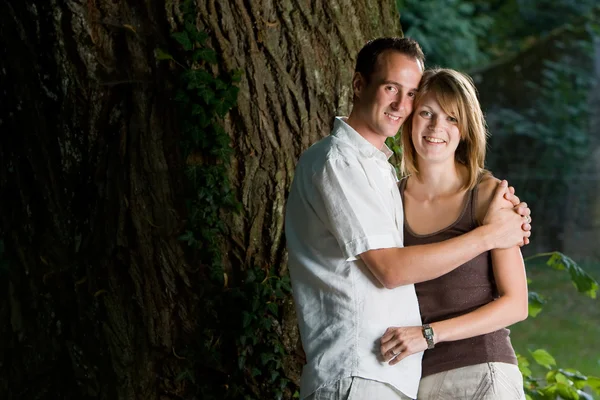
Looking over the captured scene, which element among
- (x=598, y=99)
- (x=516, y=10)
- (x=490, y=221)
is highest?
(x=490, y=221)

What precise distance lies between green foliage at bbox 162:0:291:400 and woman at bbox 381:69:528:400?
Answer: 2.49ft

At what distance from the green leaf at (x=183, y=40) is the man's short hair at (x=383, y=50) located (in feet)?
2.57

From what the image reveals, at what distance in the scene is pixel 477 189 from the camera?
9.17 ft

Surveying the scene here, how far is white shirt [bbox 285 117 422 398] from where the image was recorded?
2535 mm

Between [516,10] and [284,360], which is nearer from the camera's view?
[284,360]

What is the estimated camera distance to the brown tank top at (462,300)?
105 inches

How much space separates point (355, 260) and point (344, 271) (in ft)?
0.14

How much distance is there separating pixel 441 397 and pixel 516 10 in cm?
1243

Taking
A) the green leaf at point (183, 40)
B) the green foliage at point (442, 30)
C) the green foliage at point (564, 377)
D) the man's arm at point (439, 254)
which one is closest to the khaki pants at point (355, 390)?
the man's arm at point (439, 254)

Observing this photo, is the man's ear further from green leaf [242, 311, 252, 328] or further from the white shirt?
green leaf [242, 311, 252, 328]

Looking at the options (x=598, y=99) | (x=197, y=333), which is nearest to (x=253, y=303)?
(x=197, y=333)

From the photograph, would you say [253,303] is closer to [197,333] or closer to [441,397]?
[197,333]

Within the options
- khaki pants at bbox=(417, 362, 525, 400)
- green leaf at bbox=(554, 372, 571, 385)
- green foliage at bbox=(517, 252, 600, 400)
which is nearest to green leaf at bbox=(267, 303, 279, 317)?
khaki pants at bbox=(417, 362, 525, 400)

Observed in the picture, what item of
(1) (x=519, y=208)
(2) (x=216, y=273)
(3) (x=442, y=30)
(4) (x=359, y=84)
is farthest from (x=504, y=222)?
(3) (x=442, y=30)
